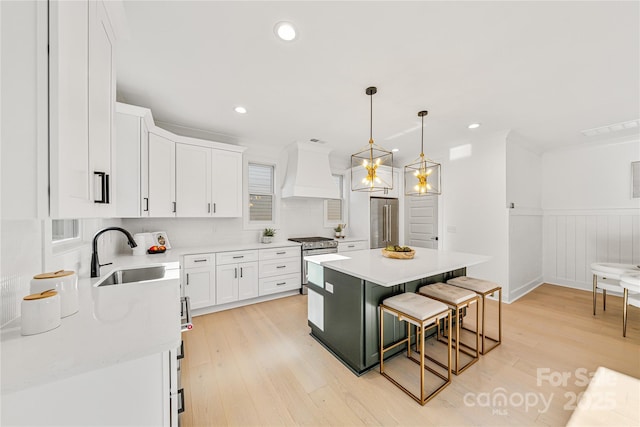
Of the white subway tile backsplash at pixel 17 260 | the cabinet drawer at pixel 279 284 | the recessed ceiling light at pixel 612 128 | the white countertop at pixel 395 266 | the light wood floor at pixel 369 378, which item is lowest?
the light wood floor at pixel 369 378

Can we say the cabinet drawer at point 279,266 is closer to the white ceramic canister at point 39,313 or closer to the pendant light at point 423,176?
the pendant light at point 423,176

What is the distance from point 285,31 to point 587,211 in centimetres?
577

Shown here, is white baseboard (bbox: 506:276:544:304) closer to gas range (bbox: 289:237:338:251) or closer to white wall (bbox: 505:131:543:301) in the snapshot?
white wall (bbox: 505:131:543:301)

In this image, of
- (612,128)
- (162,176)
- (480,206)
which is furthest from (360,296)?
(612,128)

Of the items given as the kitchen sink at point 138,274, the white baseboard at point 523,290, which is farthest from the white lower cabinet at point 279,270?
the white baseboard at point 523,290

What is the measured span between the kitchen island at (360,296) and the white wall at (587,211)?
11.5 ft

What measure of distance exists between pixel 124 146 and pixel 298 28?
2.13 m

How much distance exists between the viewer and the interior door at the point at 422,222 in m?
4.73

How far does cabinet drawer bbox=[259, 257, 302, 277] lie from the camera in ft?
11.9

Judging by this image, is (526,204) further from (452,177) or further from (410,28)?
(410,28)

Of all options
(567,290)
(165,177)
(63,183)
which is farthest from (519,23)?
(567,290)

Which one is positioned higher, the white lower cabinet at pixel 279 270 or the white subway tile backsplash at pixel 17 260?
the white subway tile backsplash at pixel 17 260

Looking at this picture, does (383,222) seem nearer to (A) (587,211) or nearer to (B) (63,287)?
(A) (587,211)

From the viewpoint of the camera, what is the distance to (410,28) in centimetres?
162
